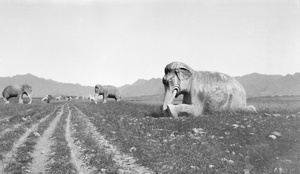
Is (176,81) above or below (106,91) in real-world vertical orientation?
above

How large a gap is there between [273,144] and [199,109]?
746 centimetres

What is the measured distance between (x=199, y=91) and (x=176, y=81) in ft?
4.78

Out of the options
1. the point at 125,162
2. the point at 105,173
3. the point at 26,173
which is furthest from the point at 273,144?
the point at 26,173

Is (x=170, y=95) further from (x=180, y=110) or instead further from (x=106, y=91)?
(x=106, y=91)

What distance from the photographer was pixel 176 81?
600 inches

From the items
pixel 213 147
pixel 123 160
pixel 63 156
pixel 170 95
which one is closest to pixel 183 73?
pixel 170 95

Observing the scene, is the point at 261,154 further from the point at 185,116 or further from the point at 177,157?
the point at 185,116

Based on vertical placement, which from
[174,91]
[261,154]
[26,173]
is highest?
[174,91]

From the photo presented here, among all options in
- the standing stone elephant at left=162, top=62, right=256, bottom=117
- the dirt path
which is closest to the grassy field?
the dirt path

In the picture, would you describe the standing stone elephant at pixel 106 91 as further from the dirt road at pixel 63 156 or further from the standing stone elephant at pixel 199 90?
the dirt road at pixel 63 156

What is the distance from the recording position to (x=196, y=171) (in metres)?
6.06

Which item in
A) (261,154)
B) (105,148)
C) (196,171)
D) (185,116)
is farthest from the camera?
(185,116)

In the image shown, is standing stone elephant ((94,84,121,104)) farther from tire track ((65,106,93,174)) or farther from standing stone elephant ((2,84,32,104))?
tire track ((65,106,93,174))

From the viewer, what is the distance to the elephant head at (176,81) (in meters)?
15.2
